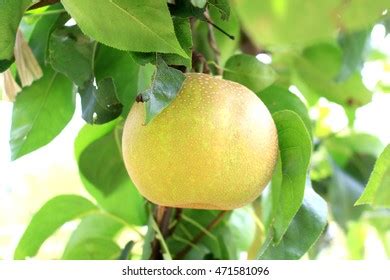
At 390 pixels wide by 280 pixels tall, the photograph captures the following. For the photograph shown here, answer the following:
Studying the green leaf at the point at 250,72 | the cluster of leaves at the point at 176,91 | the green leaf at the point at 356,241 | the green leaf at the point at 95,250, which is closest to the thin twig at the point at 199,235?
the cluster of leaves at the point at 176,91

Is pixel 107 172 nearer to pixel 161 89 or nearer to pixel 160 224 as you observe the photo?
pixel 160 224

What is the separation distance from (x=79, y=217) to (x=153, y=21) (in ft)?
1.56

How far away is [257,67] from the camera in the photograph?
58 cm

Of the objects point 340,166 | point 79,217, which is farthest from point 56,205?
point 340,166

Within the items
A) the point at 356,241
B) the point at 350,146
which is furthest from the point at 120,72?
the point at 356,241

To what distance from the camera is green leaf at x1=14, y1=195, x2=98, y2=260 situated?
2.47 ft

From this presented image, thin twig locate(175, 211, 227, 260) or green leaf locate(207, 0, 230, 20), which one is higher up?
green leaf locate(207, 0, 230, 20)

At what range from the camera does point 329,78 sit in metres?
0.91

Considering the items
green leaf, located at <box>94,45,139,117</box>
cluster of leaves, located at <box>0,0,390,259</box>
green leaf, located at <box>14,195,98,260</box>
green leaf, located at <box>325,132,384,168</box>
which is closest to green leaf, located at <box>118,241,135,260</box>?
cluster of leaves, located at <box>0,0,390,259</box>

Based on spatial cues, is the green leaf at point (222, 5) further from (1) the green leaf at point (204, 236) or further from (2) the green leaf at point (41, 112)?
(1) the green leaf at point (204, 236)

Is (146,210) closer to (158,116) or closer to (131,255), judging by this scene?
(131,255)

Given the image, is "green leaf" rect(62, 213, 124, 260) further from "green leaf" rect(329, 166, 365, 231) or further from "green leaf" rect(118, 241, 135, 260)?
"green leaf" rect(329, 166, 365, 231)

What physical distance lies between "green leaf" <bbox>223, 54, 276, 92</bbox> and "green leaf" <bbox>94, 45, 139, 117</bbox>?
0.31 ft

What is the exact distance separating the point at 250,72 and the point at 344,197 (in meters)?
0.45
